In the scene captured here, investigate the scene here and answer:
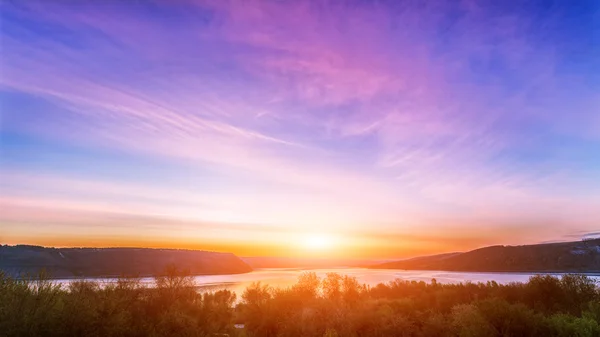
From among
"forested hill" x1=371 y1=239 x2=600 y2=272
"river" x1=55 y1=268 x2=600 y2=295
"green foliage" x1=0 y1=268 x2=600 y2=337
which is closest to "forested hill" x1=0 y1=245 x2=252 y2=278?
"river" x1=55 y1=268 x2=600 y2=295

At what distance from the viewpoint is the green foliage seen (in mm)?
11834

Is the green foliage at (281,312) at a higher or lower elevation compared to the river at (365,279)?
higher

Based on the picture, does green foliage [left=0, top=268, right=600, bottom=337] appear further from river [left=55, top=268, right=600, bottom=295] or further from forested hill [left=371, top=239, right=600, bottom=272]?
forested hill [left=371, top=239, right=600, bottom=272]

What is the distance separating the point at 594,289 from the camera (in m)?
27.8

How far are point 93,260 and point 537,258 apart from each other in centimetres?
14448

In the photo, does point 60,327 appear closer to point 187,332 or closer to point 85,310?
point 85,310

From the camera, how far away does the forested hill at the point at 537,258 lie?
11238 centimetres

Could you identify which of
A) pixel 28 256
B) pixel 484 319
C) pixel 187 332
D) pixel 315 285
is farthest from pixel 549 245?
pixel 28 256

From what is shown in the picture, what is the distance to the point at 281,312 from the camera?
24391mm

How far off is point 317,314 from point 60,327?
14469mm

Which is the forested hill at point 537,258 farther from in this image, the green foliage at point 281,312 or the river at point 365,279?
the green foliage at point 281,312

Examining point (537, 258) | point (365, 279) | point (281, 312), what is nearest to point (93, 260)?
point (365, 279)

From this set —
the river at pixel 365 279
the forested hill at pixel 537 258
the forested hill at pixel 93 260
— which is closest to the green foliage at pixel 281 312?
the river at pixel 365 279

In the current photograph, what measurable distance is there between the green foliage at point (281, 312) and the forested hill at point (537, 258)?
102m
